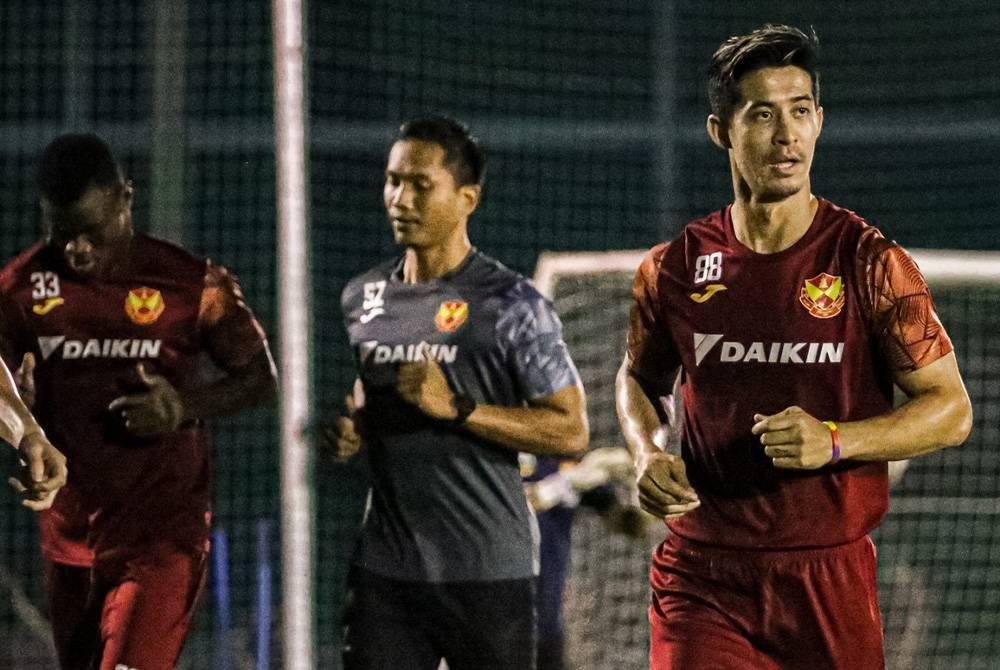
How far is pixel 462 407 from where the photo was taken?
4.47 m

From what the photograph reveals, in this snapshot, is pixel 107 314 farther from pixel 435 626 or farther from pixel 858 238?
pixel 858 238

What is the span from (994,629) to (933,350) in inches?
286

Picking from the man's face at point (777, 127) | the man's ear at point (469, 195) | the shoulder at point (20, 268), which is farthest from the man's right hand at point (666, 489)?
the shoulder at point (20, 268)

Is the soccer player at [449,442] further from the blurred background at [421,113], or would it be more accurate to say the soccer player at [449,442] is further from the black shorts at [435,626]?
the blurred background at [421,113]

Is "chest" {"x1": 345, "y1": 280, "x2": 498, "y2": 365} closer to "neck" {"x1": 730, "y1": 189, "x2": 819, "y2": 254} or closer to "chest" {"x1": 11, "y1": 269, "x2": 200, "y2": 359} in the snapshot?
"chest" {"x1": 11, "y1": 269, "x2": 200, "y2": 359}

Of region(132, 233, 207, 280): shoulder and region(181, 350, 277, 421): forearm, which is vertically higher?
region(132, 233, 207, 280): shoulder

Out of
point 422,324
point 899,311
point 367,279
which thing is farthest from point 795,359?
point 367,279

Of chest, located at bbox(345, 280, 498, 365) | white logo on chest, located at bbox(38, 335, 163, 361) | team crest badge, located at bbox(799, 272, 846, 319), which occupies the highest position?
team crest badge, located at bbox(799, 272, 846, 319)

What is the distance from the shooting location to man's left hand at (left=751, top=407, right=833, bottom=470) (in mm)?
3553

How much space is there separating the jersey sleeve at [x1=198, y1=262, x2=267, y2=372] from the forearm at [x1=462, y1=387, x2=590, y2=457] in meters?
0.90

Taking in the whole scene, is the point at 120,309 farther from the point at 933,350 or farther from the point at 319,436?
the point at 933,350

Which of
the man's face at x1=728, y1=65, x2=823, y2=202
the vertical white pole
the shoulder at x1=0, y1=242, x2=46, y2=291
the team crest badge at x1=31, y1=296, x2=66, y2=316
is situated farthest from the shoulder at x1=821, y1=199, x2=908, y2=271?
the shoulder at x1=0, y1=242, x2=46, y2=291

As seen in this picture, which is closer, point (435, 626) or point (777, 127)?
point (777, 127)

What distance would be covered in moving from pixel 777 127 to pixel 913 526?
736 cm
